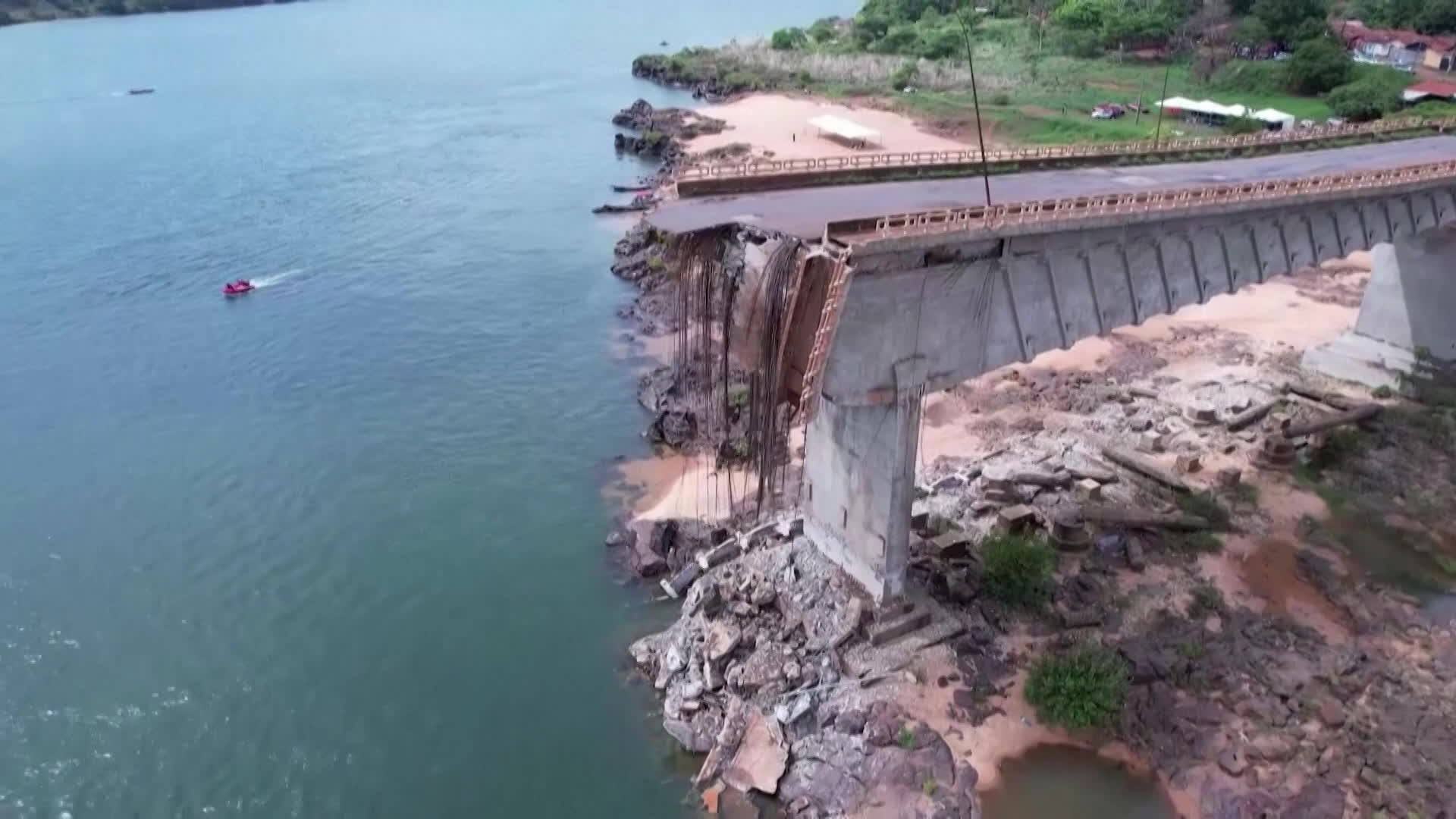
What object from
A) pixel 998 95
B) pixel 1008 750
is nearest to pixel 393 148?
pixel 998 95

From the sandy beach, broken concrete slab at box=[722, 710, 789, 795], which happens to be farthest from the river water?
the sandy beach

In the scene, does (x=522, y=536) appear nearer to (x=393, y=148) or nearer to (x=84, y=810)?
(x=84, y=810)

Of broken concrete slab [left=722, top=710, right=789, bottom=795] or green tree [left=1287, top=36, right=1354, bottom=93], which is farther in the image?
green tree [left=1287, top=36, right=1354, bottom=93]

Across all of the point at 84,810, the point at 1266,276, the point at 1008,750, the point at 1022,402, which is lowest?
the point at 84,810

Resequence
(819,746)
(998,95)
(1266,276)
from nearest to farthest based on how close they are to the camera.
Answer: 1. (819,746)
2. (1266,276)
3. (998,95)

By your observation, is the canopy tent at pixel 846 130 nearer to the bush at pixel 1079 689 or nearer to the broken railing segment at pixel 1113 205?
the broken railing segment at pixel 1113 205

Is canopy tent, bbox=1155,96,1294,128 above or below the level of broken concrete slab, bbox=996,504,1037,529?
above

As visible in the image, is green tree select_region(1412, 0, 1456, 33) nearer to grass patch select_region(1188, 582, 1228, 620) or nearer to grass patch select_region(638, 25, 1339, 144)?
grass patch select_region(638, 25, 1339, 144)
